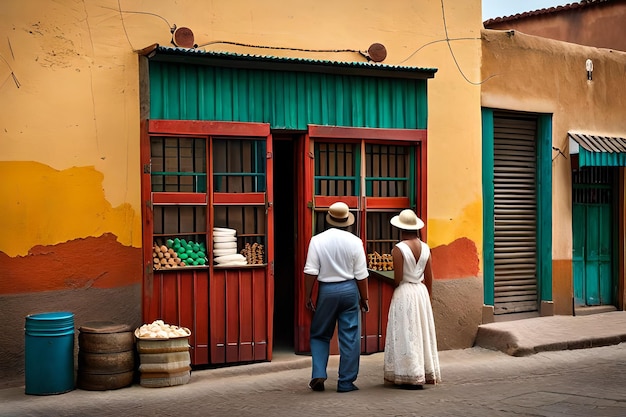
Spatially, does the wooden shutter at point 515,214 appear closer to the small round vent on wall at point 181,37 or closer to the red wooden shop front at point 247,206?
the red wooden shop front at point 247,206

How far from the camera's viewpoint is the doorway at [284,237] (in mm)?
11070

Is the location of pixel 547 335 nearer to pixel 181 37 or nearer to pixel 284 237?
pixel 284 237

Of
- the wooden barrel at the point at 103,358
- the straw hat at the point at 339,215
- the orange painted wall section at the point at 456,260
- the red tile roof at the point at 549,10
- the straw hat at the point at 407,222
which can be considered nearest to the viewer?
the wooden barrel at the point at 103,358

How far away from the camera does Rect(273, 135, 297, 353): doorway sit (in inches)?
436

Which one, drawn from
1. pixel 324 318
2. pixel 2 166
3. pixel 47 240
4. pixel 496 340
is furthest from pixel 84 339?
pixel 496 340

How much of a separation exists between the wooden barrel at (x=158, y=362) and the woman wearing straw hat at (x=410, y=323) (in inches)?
84.1

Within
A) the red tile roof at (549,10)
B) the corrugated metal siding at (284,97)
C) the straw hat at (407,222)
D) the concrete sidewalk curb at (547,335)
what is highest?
the red tile roof at (549,10)

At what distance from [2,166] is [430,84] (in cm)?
544

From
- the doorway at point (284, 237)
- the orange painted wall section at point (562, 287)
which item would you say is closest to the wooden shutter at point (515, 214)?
the orange painted wall section at point (562, 287)

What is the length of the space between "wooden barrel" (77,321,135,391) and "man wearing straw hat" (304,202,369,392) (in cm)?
185

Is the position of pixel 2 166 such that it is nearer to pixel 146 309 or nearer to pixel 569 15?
pixel 146 309

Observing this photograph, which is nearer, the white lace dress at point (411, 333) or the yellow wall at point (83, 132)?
the white lace dress at point (411, 333)

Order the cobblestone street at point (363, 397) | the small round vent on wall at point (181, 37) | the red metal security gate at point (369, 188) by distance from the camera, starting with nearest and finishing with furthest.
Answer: the cobblestone street at point (363, 397), the small round vent on wall at point (181, 37), the red metal security gate at point (369, 188)

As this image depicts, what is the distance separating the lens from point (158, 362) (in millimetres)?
7953
